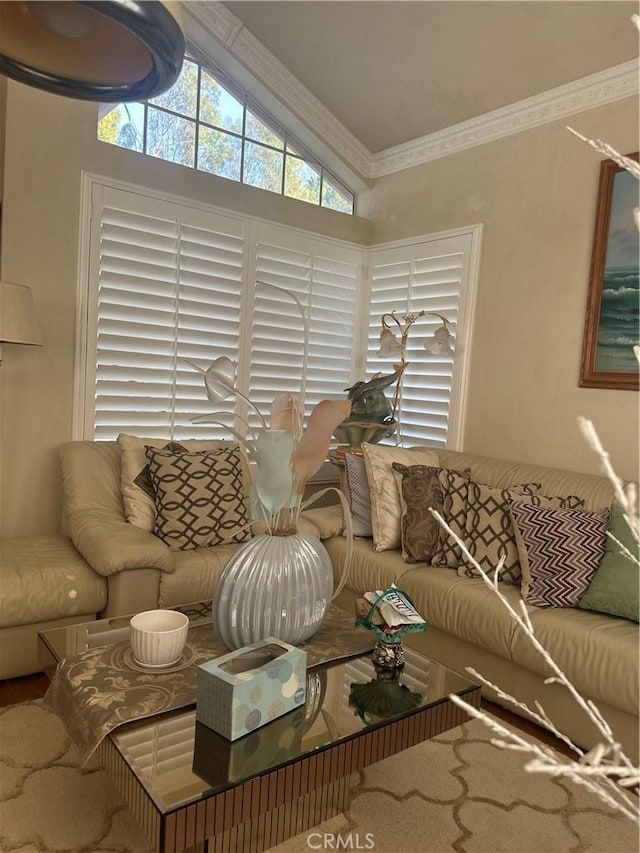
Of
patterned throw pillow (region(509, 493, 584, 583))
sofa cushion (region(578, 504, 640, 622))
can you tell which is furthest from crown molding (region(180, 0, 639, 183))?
sofa cushion (region(578, 504, 640, 622))

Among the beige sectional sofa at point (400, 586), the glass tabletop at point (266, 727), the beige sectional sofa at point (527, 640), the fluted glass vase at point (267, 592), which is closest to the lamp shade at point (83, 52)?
the fluted glass vase at point (267, 592)

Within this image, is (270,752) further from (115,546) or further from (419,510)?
(419,510)

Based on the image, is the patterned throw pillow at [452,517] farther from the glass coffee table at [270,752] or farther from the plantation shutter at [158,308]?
the plantation shutter at [158,308]

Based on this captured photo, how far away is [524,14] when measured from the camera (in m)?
2.89

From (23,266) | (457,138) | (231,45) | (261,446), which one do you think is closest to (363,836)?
(261,446)

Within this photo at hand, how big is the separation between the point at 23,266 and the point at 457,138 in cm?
246

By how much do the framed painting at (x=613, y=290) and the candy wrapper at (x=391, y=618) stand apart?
1.67 metres

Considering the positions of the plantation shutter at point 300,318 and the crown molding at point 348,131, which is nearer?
the crown molding at point 348,131

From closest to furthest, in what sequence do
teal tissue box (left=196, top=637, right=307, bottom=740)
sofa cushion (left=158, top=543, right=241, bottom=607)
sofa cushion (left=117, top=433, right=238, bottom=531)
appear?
teal tissue box (left=196, top=637, right=307, bottom=740) → sofa cushion (left=158, top=543, right=241, bottom=607) → sofa cushion (left=117, top=433, right=238, bottom=531)

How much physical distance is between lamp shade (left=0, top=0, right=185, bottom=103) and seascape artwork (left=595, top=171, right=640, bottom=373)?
2502 mm

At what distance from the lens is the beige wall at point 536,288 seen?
119 inches

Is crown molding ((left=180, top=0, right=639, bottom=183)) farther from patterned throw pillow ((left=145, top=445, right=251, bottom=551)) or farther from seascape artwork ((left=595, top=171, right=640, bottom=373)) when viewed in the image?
patterned throw pillow ((left=145, top=445, right=251, bottom=551))

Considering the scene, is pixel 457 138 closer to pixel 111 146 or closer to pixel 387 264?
pixel 387 264

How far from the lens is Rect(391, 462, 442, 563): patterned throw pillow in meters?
2.88
